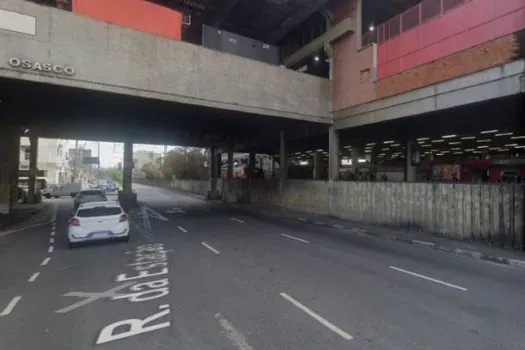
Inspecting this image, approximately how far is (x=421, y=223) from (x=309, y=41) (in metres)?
19.1

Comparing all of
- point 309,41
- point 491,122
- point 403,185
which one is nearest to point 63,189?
point 309,41

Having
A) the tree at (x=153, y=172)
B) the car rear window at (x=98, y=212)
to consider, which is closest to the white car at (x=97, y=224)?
the car rear window at (x=98, y=212)

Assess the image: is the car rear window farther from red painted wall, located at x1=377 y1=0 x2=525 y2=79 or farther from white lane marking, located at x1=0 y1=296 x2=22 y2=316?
red painted wall, located at x1=377 y1=0 x2=525 y2=79

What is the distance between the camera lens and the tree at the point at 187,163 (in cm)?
6812

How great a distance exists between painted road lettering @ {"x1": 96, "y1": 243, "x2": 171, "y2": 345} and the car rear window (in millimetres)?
1885

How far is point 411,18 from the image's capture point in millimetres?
20047

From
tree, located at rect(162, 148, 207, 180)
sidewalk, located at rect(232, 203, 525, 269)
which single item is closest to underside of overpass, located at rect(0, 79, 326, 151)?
sidewalk, located at rect(232, 203, 525, 269)

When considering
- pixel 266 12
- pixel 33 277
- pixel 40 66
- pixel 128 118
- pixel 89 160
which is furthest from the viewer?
pixel 89 160

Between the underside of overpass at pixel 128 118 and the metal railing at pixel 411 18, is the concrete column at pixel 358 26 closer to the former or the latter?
the metal railing at pixel 411 18

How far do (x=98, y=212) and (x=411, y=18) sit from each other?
18246 mm

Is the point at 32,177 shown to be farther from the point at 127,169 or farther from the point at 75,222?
the point at 75,222

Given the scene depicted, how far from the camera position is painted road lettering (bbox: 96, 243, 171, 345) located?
5730 mm

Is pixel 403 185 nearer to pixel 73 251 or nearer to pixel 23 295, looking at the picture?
pixel 73 251

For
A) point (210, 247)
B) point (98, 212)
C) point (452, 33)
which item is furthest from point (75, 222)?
point (452, 33)
